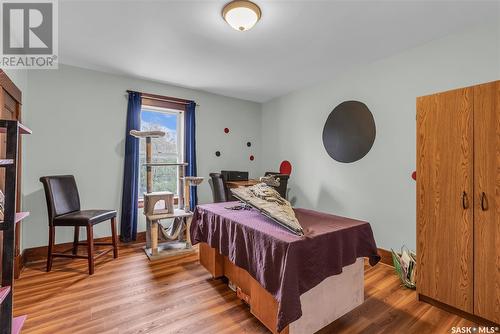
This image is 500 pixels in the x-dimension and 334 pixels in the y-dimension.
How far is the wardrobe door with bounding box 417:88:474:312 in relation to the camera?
177 cm

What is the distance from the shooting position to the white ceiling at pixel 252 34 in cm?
192

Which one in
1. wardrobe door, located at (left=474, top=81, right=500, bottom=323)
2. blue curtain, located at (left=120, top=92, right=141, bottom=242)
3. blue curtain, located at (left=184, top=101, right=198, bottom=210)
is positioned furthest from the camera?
blue curtain, located at (left=184, top=101, right=198, bottom=210)

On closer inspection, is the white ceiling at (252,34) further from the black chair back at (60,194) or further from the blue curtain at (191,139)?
the black chair back at (60,194)

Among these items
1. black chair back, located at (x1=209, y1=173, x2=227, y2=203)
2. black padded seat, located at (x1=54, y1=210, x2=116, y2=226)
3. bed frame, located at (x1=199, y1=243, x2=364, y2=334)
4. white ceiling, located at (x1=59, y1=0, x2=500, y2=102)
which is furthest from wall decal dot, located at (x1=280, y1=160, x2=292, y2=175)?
black padded seat, located at (x1=54, y1=210, x2=116, y2=226)

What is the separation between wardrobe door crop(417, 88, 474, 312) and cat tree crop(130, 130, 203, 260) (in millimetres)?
2458

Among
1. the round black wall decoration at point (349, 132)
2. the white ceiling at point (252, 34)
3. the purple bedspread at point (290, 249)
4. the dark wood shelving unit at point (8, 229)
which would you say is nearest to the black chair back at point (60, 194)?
the white ceiling at point (252, 34)

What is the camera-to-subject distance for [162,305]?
1.94 meters

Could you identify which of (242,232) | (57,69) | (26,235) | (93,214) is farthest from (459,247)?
(57,69)

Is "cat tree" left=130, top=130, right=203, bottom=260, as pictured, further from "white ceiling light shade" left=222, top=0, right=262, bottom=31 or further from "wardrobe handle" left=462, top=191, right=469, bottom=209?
"wardrobe handle" left=462, top=191, right=469, bottom=209

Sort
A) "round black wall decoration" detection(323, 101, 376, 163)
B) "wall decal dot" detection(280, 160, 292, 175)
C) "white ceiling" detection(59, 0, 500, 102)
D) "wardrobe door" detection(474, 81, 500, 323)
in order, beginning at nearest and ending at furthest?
"wardrobe door" detection(474, 81, 500, 323), "white ceiling" detection(59, 0, 500, 102), "round black wall decoration" detection(323, 101, 376, 163), "wall decal dot" detection(280, 160, 292, 175)

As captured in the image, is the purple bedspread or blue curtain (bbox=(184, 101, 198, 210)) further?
blue curtain (bbox=(184, 101, 198, 210))

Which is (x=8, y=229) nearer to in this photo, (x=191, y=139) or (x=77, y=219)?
(x=77, y=219)

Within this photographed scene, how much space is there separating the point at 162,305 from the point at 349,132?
2.89 meters

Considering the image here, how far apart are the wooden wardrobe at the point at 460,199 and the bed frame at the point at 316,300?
67 cm
